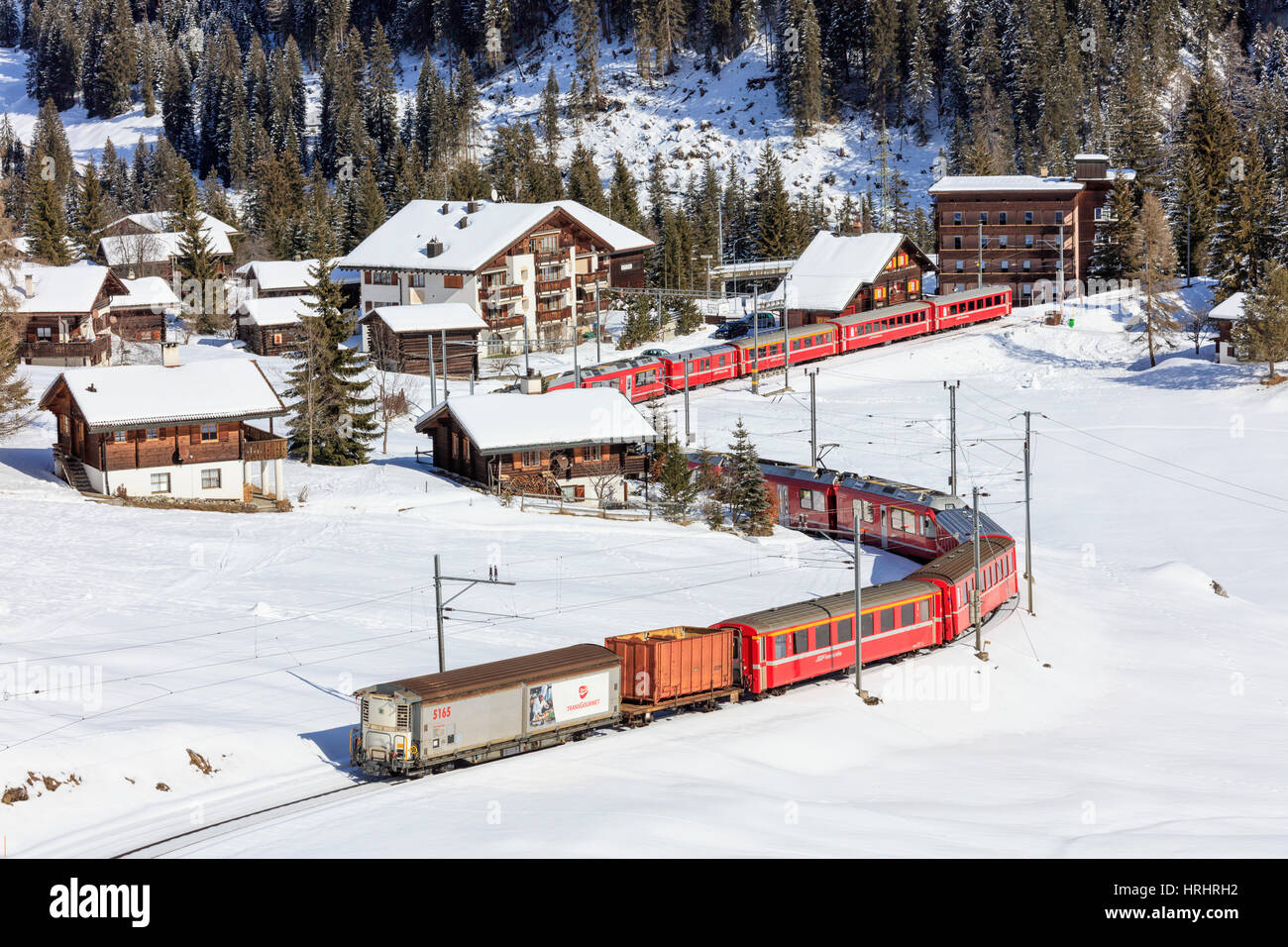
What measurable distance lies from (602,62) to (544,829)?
140976mm

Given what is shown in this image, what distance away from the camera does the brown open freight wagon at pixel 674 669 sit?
3225 centimetres

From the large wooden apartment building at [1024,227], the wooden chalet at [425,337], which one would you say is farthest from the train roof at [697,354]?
the large wooden apartment building at [1024,227]

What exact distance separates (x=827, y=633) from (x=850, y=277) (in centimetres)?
5476

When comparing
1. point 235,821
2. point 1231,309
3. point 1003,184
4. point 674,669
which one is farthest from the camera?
point 1003,184

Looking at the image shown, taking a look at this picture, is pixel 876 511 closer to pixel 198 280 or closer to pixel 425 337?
pixel 425 337

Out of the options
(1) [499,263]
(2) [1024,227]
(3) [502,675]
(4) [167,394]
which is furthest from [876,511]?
(2) [1024,227]

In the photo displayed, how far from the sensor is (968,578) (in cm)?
4084

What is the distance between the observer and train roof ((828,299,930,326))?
84.0 metres

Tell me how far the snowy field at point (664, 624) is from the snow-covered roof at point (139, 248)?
40.5 meters

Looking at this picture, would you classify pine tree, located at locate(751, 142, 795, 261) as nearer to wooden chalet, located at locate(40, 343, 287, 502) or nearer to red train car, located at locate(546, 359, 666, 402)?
red train car, located at locate(546, 359, 666, 402)

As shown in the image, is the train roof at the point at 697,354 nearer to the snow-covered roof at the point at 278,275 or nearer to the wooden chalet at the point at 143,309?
the snow-covered roof at the point at 278,275

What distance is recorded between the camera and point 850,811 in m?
27.2

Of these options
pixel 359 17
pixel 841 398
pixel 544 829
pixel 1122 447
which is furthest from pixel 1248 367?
pixel 359 17

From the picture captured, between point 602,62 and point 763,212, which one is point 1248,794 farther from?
point 602,62
